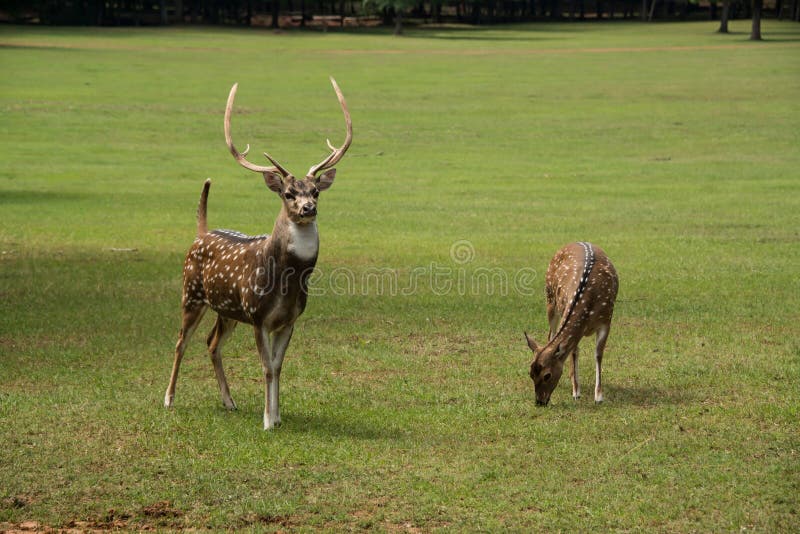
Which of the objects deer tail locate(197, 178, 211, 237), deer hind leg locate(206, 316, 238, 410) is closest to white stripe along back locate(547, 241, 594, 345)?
deer hind leg locate(206, 316, 238, 410)

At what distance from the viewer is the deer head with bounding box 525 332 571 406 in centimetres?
1123

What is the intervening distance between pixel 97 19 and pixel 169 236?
84224 millimetres

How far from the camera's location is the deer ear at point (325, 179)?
35.2ft

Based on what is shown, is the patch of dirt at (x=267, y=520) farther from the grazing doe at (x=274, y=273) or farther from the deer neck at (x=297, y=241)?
the deer neck at (x=297, y=241)

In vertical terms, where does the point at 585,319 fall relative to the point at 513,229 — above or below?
above

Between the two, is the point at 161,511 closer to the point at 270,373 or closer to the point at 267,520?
the point at 267,520

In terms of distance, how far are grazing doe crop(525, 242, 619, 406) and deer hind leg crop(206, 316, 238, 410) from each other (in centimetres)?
283

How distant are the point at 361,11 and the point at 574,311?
366 feet

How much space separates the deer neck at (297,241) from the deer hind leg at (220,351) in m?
1.37

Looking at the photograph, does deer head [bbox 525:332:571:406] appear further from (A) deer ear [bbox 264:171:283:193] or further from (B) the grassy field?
(A) deer ear [bbox 264:171:283:193]

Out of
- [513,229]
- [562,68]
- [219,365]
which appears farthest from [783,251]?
[562,68]

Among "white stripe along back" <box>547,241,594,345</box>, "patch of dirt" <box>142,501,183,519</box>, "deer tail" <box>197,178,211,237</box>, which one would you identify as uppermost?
"deer tail" <box>197,178,211,237</box>

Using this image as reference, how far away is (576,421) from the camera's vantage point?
11031 millimetres

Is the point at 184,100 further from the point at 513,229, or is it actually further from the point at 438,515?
the point at 438,515
